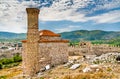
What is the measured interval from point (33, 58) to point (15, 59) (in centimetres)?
3924

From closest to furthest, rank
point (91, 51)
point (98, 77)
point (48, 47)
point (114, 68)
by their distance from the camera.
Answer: point (98, 77) → point (114, 68) → point (48, 47) → point (91, 51)

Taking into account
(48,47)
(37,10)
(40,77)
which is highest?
(37,10)

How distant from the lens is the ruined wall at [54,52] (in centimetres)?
2800

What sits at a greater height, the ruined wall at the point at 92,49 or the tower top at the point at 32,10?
the tower top at the point at 32,10

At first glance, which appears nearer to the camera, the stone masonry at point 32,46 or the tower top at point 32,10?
the tower top at point 32,10

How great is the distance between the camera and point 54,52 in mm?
29094

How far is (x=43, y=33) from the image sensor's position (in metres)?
29.9

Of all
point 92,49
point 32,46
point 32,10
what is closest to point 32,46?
point 32,46

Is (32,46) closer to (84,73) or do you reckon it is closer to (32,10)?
(32,10)

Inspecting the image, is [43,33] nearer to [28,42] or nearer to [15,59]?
[28,42]

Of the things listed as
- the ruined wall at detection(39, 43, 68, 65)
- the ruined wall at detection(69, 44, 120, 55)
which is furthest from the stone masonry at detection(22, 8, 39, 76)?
the ruined wall at detection(69, 44, 120, 55)

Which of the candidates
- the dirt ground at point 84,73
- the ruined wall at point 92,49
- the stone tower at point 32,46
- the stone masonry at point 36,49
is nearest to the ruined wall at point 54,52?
the stone masonry at point 36,49

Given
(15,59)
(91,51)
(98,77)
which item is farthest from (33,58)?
(15,59)

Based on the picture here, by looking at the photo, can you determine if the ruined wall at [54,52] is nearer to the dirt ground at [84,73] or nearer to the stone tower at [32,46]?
the stone tower at [32,46]
